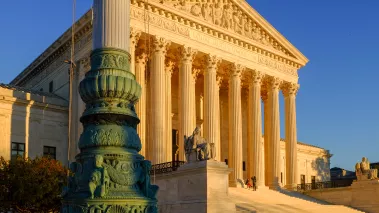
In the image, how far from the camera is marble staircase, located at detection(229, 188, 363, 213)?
30.9 meters

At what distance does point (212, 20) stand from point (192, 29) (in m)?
2.75

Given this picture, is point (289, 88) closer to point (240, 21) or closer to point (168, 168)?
point (240, 21)

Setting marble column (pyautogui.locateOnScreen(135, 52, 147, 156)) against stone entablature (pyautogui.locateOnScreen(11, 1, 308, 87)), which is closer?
stone entablature (pyautogui.locateOnScreen(11, 1, 308, 87))

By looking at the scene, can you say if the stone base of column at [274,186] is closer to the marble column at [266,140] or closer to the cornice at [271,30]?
the marble column at [266,140]

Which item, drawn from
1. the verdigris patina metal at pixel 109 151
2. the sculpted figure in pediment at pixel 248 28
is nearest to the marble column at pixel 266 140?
the sculpted figure in pediment at pixel 248 28

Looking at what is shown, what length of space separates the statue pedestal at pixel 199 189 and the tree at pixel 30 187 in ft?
19.1

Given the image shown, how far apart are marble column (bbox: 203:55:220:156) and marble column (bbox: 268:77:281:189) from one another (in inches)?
309

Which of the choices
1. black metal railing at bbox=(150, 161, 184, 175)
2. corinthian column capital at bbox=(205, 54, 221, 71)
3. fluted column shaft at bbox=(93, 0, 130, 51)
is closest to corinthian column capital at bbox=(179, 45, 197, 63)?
corinthian column capital at bbox=(205, 54, 221, 71)

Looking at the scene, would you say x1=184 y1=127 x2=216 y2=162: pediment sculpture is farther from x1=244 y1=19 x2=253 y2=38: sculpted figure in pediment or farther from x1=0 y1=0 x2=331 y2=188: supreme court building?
x1=244 y1=19 x2=253 y2=38: sculpted figure in pediment

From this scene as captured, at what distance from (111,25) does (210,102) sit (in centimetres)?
3144

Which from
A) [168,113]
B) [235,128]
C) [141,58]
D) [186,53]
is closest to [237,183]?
[235,128]

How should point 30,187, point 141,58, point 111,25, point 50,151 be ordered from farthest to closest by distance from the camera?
point 141,58 < point 50,151 < point 30,187 < point 111,25

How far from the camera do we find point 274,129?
46.5 m

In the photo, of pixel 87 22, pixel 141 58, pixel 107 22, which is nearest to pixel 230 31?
pixel 141 58
